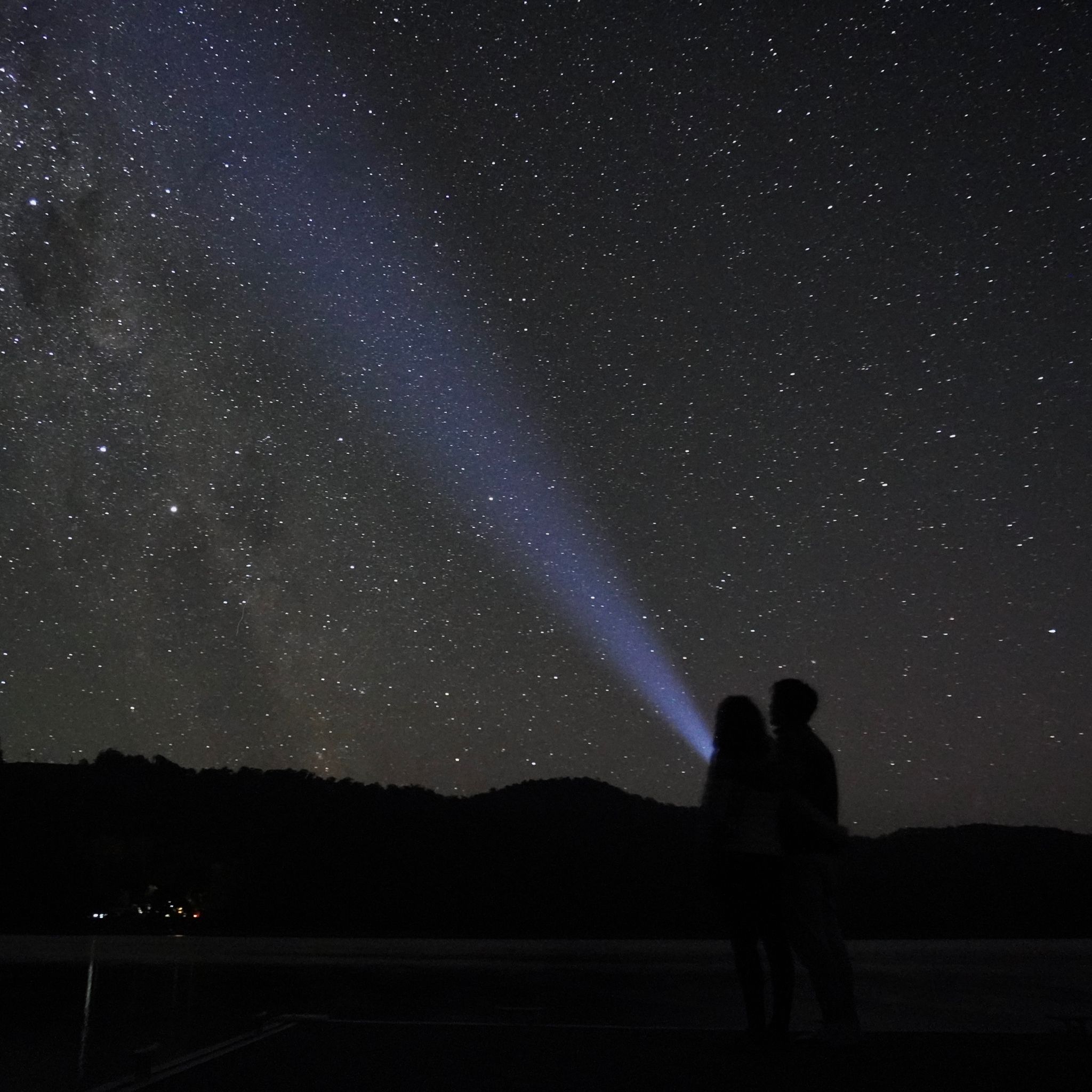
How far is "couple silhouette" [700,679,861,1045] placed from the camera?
423 centimetres

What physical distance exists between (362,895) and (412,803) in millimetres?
5310

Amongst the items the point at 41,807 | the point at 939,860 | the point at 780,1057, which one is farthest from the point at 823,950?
the point at 41,807

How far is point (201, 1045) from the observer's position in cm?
433

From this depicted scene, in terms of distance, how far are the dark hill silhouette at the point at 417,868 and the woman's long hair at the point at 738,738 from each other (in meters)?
34.2

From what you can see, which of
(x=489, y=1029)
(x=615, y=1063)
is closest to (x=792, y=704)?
(x=615, y=1063)

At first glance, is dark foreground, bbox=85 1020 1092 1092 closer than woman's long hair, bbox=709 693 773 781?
Yes

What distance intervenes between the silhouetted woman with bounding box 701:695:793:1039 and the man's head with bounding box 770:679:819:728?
0.58 feet

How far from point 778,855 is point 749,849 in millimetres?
136

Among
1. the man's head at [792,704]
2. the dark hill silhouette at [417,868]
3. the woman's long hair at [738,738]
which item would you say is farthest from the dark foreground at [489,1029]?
the dark hill silhouette at [417,868]

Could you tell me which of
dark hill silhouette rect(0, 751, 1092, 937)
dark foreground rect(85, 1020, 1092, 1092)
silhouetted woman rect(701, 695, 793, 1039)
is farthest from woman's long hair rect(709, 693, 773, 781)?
dark hill silhouette rect(0, 751, 1092, 937)

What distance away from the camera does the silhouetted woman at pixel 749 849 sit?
13.9 feet

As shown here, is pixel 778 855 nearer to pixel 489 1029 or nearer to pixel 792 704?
pixel 792 704

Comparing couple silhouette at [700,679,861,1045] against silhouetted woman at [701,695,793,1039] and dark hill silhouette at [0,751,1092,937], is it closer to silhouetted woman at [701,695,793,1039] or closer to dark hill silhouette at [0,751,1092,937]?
silhouetted woman at [701,695,793,1039]

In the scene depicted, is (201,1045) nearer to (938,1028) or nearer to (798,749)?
(798,749)
